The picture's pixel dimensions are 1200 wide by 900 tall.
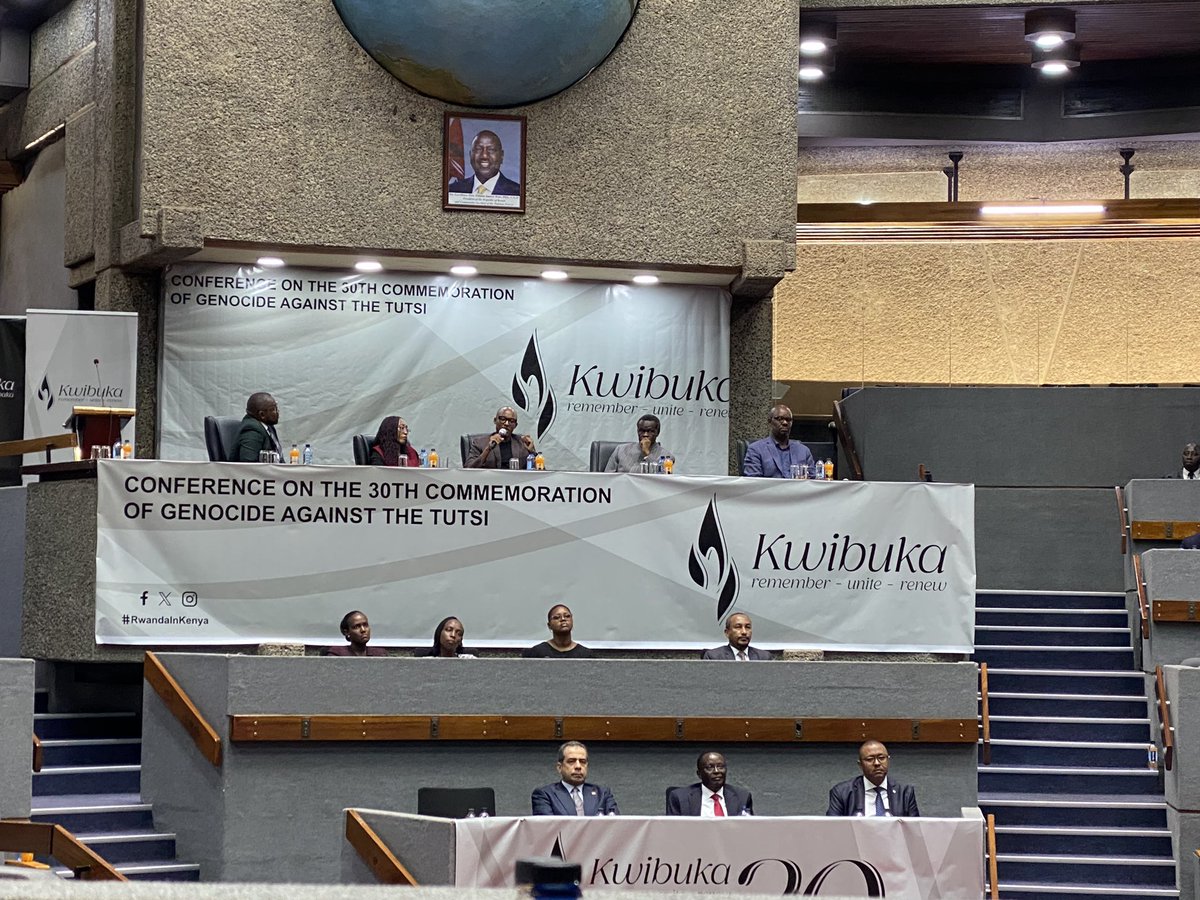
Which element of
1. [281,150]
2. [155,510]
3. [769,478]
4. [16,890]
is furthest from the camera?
[281,150]

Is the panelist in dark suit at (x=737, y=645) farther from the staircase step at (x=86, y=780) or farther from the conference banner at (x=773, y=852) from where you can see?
the staircase step at (x=86, y=780)

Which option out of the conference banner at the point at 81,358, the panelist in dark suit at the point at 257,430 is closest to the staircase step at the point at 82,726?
the panelist in dark suit at the point at 257,430

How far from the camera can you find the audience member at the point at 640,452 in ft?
38.8

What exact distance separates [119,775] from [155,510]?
1.55 metres

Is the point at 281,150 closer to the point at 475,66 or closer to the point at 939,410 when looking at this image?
the point at 475,66

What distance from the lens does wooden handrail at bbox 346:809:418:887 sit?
26.2 ft

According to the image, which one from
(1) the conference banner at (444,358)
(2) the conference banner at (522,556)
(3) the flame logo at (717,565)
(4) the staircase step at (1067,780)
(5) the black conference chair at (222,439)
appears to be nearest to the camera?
(2) the conference banner at (522,556)

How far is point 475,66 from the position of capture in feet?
42.4

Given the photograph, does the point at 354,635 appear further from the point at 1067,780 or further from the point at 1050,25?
the point at 1050,25

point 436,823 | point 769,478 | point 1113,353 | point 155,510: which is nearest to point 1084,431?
point 1113,353

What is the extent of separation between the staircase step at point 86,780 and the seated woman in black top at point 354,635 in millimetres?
1436

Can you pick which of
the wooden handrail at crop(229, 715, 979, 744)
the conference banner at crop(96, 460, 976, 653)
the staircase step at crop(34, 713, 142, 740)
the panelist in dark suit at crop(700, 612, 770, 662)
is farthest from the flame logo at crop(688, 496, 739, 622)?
the staircase step at crop(34, 713, 142, 740)

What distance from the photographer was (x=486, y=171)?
13242 millimetres

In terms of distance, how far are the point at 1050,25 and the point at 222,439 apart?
781 cm
